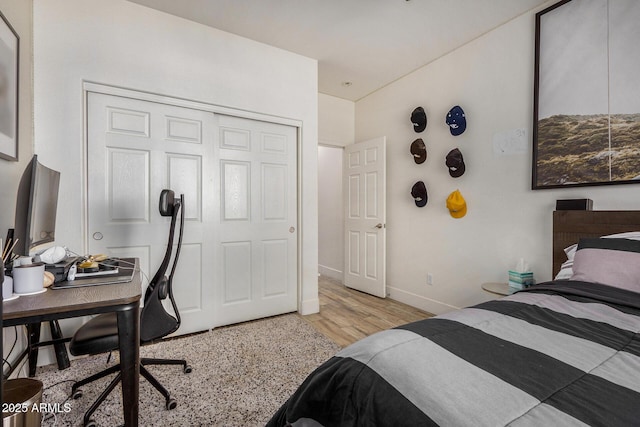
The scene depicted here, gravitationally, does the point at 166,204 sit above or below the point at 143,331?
above

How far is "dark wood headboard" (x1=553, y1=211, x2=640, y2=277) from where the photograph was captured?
1.82m

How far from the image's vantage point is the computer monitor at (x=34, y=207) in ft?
4.02

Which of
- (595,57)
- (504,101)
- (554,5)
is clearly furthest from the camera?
(504,101)

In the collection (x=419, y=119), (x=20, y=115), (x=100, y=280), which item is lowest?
(x=100, y=280)

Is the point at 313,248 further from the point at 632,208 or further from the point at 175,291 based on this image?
the point at 632,208

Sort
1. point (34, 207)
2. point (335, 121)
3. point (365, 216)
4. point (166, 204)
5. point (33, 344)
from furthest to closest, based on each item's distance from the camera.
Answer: point (335, 121) → point (365, 216) → point (33, 344) → point (166, 204) → point (34, 207)

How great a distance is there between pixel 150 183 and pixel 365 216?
257cm

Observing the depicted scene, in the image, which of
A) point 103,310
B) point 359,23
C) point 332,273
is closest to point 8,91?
point 103,310

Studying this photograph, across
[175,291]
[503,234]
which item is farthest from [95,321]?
[503,234]

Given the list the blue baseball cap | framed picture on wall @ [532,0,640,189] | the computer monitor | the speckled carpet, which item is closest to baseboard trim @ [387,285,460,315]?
the speckled carpet

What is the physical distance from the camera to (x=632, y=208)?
1.89m

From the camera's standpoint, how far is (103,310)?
1.11 metres

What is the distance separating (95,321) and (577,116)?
11.6 feet

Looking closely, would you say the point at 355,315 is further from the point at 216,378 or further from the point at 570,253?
the point at 570,253
